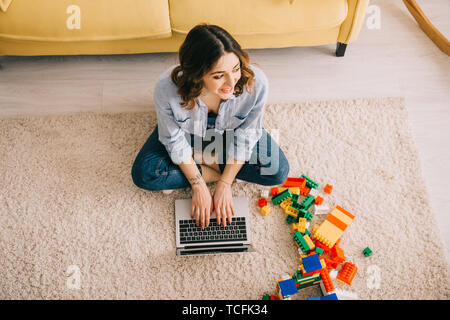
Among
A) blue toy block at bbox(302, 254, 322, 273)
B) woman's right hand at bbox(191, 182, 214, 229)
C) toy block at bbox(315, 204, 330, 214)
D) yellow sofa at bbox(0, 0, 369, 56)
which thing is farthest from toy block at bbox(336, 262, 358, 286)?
yellow sofa at bbox(0, 0, 369, 56)

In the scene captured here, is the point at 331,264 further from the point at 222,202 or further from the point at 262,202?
the point at 222,202

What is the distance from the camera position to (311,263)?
1423 mm

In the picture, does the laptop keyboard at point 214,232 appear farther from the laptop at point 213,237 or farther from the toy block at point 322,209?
the toy block at point 322,209

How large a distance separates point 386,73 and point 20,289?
204 centimetres

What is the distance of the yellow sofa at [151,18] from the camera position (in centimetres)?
146

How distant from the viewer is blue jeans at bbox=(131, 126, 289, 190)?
144 centimetres

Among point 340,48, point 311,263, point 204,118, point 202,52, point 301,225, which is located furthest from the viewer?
point 340,48

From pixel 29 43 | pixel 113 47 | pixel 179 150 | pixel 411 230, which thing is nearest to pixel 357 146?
pixel 411 230

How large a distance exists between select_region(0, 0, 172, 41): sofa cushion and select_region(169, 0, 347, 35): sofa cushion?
87 millimetres

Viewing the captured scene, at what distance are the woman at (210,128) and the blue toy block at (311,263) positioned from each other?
1.10 ft

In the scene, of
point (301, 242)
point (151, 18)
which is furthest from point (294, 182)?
point (151, 18)

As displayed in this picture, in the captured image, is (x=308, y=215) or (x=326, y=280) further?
(x=308, y=215)

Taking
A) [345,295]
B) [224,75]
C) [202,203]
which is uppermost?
[224,75]

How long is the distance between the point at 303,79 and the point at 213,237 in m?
0.96
